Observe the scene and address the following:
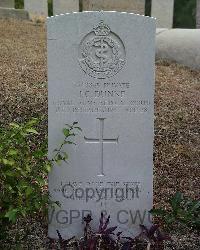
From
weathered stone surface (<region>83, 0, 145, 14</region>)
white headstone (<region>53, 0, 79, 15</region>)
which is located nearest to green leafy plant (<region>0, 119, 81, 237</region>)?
weathered stone surface (<region>83, 0, 145, 14</region>)

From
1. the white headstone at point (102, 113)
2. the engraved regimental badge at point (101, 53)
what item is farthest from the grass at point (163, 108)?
the engraved regimental badge at point (101, 53)

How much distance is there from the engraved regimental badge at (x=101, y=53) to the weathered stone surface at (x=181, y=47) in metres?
6.01

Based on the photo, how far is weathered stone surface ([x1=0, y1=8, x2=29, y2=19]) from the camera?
12883mm

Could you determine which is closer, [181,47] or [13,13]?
[181,47]

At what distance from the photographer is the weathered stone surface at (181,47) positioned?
983 cm

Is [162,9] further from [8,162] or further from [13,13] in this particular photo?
[8,162]

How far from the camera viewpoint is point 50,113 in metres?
4.02

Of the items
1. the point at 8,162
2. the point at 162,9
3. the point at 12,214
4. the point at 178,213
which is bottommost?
the point at 178,213

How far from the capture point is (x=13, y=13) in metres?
13.1

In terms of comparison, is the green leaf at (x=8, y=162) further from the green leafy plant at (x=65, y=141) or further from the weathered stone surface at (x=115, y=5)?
the weathered stone surface at (x=115, y=5)

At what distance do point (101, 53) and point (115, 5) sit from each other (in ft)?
27.7

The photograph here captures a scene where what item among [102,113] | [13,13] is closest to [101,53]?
[102,113]

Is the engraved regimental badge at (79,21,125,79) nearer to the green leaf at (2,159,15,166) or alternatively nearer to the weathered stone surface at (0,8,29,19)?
the green leaf at (2,159,15,166)

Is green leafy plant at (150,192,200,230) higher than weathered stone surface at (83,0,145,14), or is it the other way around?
weathered stone surface at (83,0,145,14)
